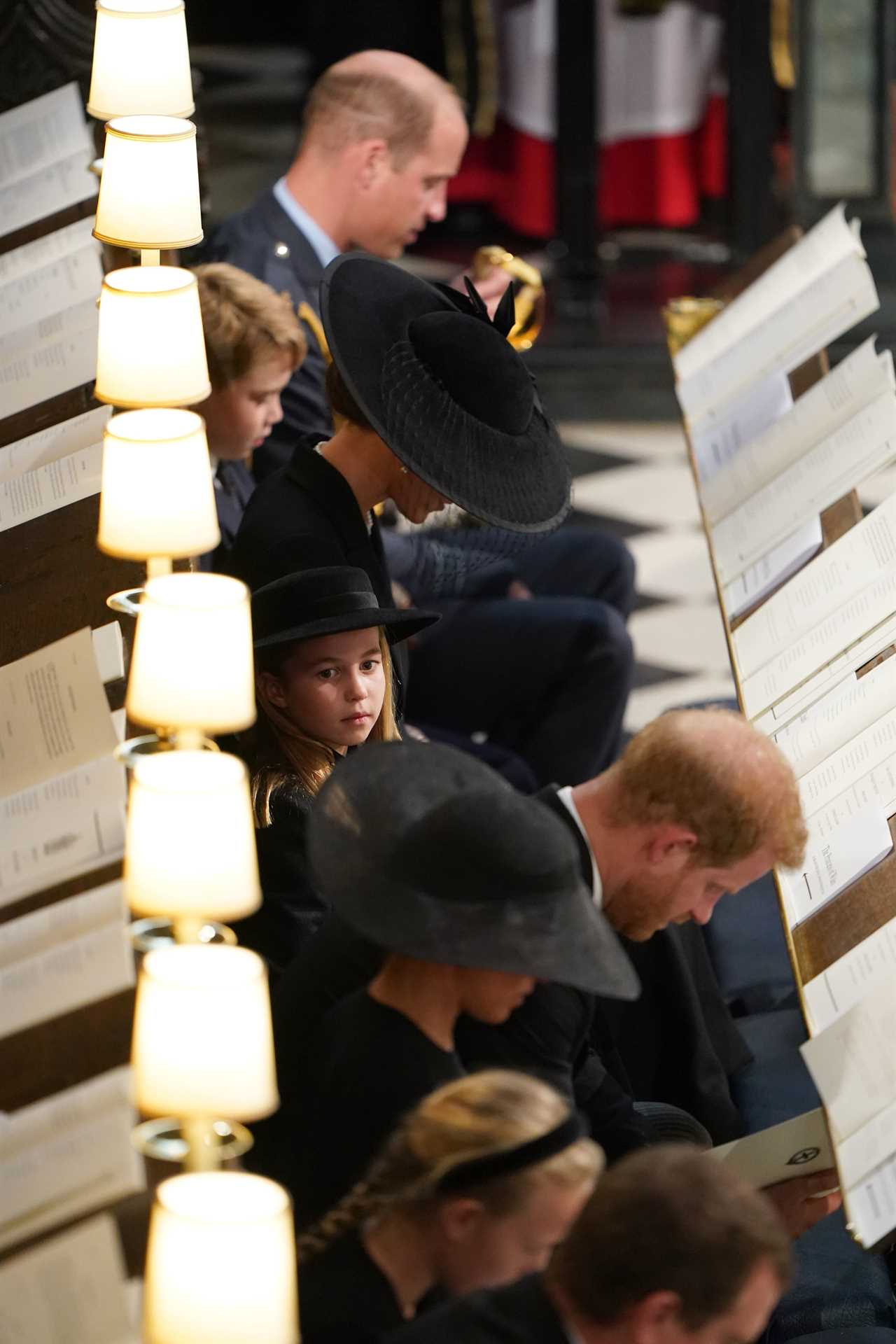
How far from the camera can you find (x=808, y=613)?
2.94 metres

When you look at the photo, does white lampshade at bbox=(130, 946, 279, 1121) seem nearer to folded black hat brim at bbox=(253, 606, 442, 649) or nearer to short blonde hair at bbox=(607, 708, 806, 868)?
short blonde hair at bbox=(607, 708, 806, 868)

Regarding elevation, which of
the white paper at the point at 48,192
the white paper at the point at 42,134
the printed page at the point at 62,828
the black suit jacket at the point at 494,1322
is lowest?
the black suit jacket at the point at 494,1322

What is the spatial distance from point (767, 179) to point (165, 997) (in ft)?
20.1

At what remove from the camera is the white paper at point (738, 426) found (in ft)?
11.4

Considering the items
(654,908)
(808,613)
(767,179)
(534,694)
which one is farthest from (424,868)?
(767,179)

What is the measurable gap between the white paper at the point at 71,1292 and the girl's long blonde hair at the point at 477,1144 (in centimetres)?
27

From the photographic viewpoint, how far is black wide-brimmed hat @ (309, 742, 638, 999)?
A: 1856mm

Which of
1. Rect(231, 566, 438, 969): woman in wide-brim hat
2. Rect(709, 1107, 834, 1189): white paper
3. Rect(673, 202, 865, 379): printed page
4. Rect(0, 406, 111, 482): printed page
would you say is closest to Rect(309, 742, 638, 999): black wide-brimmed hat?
Rect(709, 1107, 834, 1189): white paper

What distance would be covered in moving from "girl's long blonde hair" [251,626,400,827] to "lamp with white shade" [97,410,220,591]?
750mm

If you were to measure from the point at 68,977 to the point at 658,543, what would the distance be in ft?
13.5

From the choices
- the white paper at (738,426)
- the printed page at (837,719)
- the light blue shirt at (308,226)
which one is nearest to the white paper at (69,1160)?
the printed page at (837,719)

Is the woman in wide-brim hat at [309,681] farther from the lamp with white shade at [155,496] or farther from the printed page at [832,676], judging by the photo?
the lamp with white shade at [155,496]

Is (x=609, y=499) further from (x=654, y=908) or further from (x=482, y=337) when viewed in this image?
(x=654, y=908)

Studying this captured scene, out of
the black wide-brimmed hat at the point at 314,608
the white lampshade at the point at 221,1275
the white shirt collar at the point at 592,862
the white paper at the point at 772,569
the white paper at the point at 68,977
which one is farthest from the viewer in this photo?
the white paper at the point at 772,569
